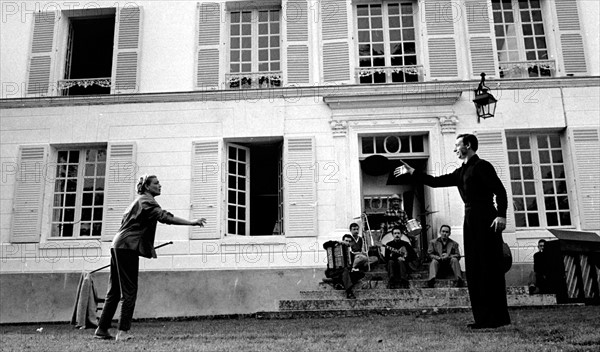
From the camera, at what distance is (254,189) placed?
1302 centimetres

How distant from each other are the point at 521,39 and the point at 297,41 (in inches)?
175

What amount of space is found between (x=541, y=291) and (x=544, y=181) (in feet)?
8.31

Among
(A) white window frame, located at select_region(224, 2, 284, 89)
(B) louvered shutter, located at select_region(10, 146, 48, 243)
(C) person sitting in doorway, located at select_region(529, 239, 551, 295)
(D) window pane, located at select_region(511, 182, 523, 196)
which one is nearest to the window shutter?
(A) white window frame, located at select_region(224, 2, 284, 89)

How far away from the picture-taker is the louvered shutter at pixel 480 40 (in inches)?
486

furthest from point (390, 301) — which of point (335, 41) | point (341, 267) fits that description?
point (335, 41)

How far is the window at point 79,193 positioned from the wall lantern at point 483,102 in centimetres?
725

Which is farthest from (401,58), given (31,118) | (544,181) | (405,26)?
(31,118)

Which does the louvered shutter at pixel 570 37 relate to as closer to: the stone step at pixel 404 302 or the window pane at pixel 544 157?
the window pane at pixel 544 157

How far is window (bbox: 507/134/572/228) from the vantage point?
11914 mm

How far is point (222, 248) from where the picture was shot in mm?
11781

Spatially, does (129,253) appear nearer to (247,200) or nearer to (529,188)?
(247,200)

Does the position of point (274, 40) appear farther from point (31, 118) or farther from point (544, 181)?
point (544, 181)

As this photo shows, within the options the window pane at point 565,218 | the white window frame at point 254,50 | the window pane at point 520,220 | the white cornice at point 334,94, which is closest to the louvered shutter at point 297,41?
the white window frame at point 254,50

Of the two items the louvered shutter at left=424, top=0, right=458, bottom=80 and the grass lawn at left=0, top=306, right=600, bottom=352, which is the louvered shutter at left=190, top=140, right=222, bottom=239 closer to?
the grass lawn at left=0, top=306, right=600, bottom=352
